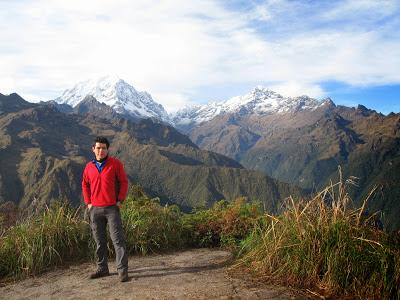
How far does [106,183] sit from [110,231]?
1.04 m

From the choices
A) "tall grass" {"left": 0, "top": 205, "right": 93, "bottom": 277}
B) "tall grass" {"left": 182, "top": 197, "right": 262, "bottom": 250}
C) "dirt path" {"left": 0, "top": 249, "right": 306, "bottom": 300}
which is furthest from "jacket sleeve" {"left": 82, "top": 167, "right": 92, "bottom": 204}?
"tall grass" {"left": 182, "top": 197, "right": 262, "bottom": 250}

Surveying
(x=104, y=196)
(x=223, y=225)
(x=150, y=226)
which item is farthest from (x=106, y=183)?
(x=223, y=225)

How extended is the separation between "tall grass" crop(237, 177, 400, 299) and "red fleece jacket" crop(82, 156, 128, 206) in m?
3.05

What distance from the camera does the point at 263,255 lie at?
31.2 feet

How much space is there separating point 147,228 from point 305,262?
5.09 m

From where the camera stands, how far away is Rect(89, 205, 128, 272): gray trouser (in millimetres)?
9352

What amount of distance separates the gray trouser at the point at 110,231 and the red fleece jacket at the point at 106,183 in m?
0.17

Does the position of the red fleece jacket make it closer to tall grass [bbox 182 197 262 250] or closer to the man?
the man

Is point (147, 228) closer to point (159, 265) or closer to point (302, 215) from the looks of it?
point (159, 265)

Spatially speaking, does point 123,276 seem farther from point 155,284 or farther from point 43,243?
point 43,243

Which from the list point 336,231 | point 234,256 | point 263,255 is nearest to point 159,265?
point 234,256

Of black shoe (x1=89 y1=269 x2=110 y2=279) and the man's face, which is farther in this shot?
the man's face

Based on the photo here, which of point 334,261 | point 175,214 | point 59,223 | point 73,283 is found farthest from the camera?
point 175,214

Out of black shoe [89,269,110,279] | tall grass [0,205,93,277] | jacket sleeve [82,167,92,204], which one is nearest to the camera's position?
black shoe [89,269,110,279]
